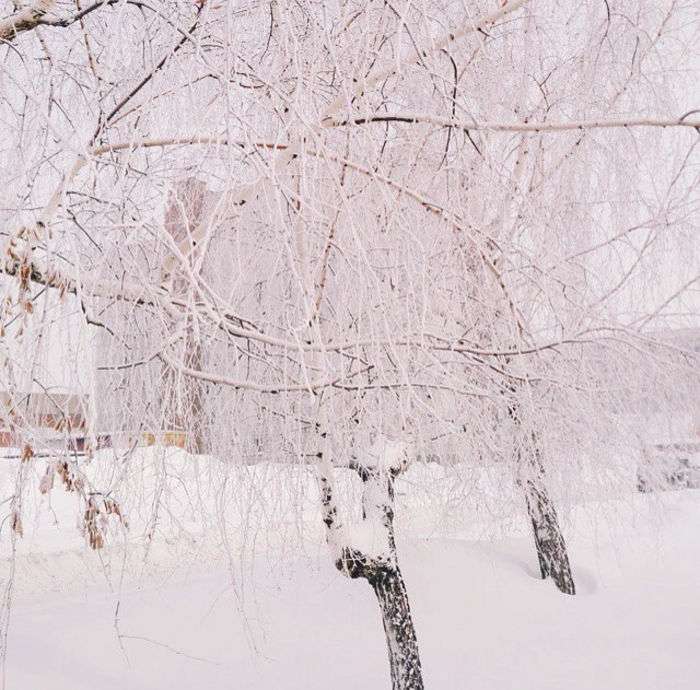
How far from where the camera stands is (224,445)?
444 centimetres

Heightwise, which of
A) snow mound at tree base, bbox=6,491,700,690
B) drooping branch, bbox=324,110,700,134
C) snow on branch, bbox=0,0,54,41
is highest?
snow on branch, bbox=0,0,54,41

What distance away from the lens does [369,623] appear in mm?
6512

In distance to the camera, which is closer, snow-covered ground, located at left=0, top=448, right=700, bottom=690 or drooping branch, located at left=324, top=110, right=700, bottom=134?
drooping branch, located at left=324, top=110, right=700, bottom=134

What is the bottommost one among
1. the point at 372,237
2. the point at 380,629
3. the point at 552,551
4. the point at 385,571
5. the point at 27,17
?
the point at 380,629

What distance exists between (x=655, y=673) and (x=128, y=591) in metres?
4.26

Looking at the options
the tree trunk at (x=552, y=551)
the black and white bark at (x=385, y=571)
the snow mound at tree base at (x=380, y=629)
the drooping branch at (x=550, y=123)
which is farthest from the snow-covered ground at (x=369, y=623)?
the drooping branch at (x=550, y=123)

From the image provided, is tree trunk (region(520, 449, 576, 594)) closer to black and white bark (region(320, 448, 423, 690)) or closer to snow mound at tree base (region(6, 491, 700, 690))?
snow mound at tree base (region(6, 491, 700, 690))

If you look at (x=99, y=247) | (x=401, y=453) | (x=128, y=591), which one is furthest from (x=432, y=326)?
(x=128, y=591)

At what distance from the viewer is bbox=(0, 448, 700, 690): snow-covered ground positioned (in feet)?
18.0

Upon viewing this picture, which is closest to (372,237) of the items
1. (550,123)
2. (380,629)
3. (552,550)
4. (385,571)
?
(550,123)

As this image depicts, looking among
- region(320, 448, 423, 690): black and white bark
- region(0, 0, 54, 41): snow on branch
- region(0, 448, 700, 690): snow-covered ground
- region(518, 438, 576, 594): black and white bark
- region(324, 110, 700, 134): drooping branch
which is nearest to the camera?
region(324, 110, 700, 134): drooping branch

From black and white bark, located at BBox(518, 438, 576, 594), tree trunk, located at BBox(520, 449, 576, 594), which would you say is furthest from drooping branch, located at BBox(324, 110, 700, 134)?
tree trunk, located at BBox(520, 449, 576, 594)

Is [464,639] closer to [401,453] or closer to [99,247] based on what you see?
[401,453]

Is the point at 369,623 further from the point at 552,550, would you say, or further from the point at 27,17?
the point at 27,17
